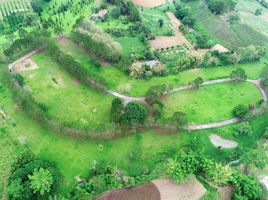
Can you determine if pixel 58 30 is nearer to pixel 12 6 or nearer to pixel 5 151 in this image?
pixel 12 6

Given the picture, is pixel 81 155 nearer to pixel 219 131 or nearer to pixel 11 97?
pixel 11 97

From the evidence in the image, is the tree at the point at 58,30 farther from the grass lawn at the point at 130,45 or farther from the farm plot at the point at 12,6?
the farm plot at the point at 12,6

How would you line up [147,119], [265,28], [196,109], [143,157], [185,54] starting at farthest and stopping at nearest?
[265,28]
[185,54]
[196,109]
[147,119]
[143,157]

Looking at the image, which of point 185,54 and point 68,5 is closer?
point 185,54

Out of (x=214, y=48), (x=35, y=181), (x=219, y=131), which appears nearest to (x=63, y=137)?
(x=35, y=181)

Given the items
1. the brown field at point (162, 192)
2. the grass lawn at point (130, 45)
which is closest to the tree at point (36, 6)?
the grass lawn at point (130, 45)

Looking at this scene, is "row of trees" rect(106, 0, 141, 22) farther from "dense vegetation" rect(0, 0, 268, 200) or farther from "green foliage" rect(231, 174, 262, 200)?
"green foliage" rect(231, 174, 262, 200)

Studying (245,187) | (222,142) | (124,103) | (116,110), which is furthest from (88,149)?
(245,187)
